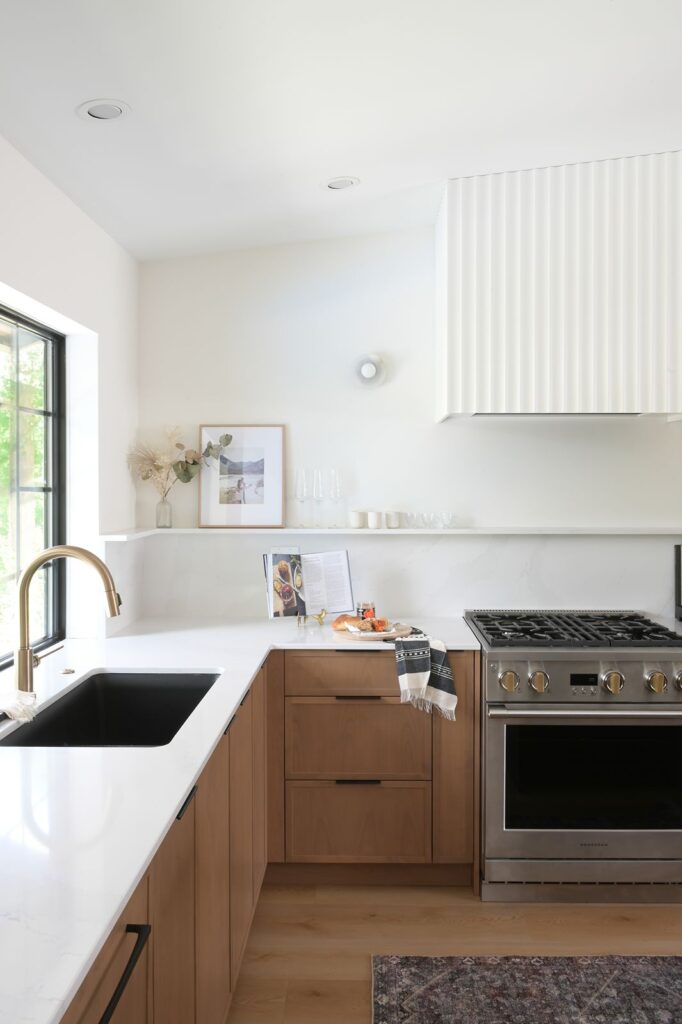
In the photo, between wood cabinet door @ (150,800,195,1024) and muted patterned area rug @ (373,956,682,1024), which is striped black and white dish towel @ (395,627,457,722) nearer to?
muted patterned area rug @ (373,956,682,1024)

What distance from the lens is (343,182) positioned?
2785 mm

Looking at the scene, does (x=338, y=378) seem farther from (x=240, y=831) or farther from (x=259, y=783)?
(x=240, y=831)

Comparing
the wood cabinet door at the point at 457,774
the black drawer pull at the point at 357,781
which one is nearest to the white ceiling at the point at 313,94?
the wood cabinet door at the point at 457,774

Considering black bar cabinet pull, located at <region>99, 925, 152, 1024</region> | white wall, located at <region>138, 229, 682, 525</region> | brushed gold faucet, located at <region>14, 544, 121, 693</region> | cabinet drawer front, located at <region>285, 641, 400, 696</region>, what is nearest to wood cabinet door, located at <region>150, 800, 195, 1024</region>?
black bar cabinet pull, located at <region>99, 925, 152, 1024</region>

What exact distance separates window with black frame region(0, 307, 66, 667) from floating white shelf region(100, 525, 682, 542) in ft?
1.29

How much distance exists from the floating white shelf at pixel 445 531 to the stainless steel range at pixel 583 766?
630mm

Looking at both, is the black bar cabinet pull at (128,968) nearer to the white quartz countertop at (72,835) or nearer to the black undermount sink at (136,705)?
the white quartz countertop at (72,835)

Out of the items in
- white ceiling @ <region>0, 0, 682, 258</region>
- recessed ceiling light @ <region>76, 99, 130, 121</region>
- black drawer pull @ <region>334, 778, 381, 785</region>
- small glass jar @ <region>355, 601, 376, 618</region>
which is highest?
white ceiling @ <region>0, 0, 682, 258</region>

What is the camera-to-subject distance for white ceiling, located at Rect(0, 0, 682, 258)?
1.74 meters

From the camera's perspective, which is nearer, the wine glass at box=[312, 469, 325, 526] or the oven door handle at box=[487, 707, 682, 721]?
the oven door handle at box=[487, 707, 682, 721]

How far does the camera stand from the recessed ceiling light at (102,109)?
6.47ft

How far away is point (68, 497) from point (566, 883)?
2325 mm

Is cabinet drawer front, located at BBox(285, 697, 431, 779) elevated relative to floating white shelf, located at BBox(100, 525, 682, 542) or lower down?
lower down

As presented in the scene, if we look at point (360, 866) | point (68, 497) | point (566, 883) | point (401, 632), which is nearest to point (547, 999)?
point (566, 883)
